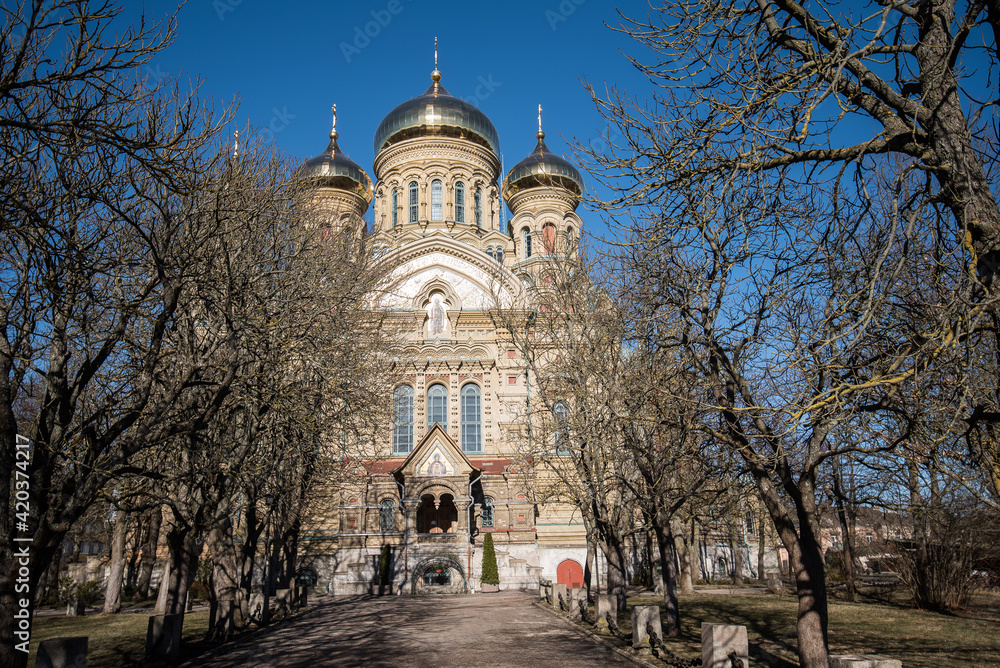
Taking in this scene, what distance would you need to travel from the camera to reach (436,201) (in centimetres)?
3850

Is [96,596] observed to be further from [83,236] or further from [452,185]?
[452,185]

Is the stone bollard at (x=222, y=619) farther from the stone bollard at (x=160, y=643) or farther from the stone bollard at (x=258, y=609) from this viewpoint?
the stone bollard at (x=160, y=643)

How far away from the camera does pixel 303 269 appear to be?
44.2 feet

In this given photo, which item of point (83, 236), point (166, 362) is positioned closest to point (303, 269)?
point (166, 362)

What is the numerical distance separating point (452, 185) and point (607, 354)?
23768 mm

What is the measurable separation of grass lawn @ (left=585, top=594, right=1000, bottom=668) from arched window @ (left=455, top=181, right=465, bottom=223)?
24307mm

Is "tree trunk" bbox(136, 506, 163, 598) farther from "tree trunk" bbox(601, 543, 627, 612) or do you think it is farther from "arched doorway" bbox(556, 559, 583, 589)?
"tree trunk" bbox(601, 543, 627, 612)

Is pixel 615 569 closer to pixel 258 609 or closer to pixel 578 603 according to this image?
pixel 578 603

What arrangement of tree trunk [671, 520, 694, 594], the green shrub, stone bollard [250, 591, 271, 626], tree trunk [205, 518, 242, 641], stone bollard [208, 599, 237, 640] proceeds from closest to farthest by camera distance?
1. stone bollard [208, 599, 237, 640]
2. tree trunk [205, 518, 242, 641]
3. stone bollard [250, 591, 271, 626]
4. the green shrub
5. tree trunk [671, 520, 694, 594]

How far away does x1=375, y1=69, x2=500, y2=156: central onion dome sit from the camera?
39312 millimetres

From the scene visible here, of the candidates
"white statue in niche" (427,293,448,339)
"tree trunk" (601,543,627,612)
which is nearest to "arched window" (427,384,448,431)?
"white statue in niche" (427,293,448,339)

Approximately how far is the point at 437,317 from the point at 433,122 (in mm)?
13147

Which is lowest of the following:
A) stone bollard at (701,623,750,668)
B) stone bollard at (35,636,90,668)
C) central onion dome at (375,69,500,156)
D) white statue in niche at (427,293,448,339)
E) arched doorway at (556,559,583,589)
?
arched doorway at (556,559,583,589)

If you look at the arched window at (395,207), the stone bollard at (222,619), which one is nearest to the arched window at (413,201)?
the arched window at (395,207)
